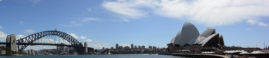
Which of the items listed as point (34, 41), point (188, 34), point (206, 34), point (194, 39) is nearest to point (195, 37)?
point (194, 39)

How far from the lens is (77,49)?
156 m

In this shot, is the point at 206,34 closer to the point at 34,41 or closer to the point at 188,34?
the point at 188,34

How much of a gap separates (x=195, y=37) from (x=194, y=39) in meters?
0.77

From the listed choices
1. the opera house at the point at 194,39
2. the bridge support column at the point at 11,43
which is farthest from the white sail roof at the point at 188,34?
the bridge support column at the point at 11,43

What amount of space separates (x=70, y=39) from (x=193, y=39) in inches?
2037

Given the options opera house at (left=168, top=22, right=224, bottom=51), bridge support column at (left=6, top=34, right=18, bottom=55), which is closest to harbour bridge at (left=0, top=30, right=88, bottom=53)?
bridge support column at (left=6, top=34, right=18, bottom=55)

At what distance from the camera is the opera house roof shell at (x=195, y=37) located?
107250mm

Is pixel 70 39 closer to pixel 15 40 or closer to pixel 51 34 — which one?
pixel 51 34

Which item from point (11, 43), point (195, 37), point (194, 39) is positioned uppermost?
point (195, 37)

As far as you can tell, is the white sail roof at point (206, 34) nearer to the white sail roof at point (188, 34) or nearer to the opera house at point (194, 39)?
the opera house at point (194, 39)

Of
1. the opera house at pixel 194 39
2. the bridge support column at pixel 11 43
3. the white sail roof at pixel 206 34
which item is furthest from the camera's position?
the bridge support column at pixel 11 43

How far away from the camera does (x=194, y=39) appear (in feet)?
404

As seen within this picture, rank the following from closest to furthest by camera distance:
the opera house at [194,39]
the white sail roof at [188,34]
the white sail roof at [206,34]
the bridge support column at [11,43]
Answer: the opera house at [194,39], the white sail roof at [206,34], the bridge support column at [11,43], the white sail roof at [188,34]

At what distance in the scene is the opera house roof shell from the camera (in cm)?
10725
